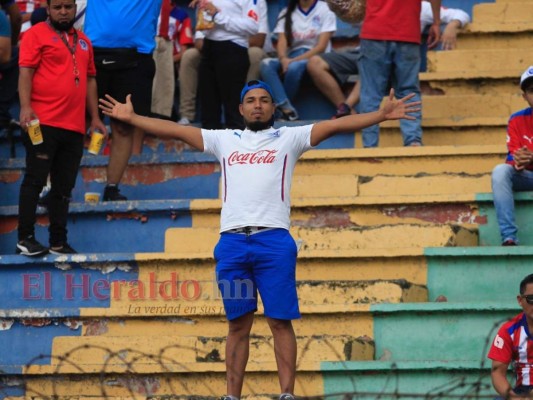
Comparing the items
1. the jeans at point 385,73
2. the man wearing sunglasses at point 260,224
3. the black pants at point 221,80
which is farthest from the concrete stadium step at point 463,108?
the man wearing sunglasses at point 260,224

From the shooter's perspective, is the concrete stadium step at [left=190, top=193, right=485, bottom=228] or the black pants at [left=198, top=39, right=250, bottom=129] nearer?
the concrete stadium step at [left=190, top=193, right=485, bottom=228]

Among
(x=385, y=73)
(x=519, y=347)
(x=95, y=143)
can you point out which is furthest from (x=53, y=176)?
(x=519, y=347)

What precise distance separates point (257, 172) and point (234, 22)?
11.4 ft

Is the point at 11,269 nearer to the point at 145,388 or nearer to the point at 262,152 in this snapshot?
the point at 145,388

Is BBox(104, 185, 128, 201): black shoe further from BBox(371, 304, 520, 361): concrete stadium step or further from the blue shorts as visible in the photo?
the blue shorts

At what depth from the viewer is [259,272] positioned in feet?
20.3

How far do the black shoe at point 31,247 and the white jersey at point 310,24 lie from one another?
10.3 feet

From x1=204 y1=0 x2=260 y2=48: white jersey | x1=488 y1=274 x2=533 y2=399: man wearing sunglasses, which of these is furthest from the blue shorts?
x1=204 y1=0 x2=260 y2=48: white jersey

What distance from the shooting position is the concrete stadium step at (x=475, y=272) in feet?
24.3

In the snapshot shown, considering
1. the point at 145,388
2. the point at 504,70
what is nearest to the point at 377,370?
the point at 145,388

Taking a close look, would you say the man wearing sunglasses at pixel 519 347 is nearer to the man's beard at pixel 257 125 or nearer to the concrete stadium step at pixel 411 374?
the concrete stadium step at pixel 411 374

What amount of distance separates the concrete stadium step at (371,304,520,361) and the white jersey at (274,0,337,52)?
3.46 metres

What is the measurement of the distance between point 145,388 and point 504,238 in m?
2.46

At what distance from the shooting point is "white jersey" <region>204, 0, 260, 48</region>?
9.52 meters
